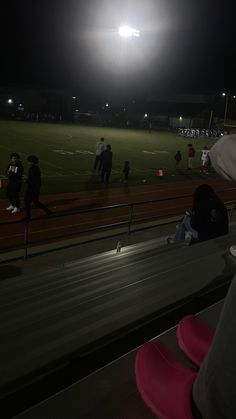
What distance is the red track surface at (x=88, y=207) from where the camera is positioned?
33.5 ft

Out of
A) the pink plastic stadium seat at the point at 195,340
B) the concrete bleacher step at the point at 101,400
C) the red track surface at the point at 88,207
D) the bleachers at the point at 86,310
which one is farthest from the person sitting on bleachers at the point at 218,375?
the red track surface at the point at 88,207

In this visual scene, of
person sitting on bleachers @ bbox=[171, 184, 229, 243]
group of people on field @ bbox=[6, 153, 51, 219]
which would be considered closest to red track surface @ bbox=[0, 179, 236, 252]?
group of people on field @ bbox=[6, 153, 51, 219]

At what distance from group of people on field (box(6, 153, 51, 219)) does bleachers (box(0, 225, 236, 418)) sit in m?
5.67

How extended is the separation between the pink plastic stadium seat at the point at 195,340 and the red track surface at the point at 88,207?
527cm

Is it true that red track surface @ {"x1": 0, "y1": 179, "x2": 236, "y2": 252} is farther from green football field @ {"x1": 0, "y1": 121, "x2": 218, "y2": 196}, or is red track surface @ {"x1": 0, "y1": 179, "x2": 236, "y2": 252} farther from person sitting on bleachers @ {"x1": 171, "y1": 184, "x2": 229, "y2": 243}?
person sitting on bleachers @ {"x1": 171, "y1": 184, "x2": 229, "y2": 243}

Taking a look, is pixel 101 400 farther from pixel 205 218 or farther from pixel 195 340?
pixel 205 218

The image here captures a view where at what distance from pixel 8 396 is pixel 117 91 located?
107688 millimetres

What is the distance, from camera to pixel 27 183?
36.2 feet

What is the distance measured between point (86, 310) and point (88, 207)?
10353 mm

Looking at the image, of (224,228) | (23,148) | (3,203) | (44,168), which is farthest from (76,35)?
(224,228)

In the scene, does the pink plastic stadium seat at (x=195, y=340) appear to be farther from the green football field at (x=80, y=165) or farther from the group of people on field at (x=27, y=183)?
the green football field at (x=80, y=165)

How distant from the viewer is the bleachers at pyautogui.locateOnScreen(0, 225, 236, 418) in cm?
232

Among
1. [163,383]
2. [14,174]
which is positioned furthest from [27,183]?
[163,383]

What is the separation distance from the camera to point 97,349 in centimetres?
256
